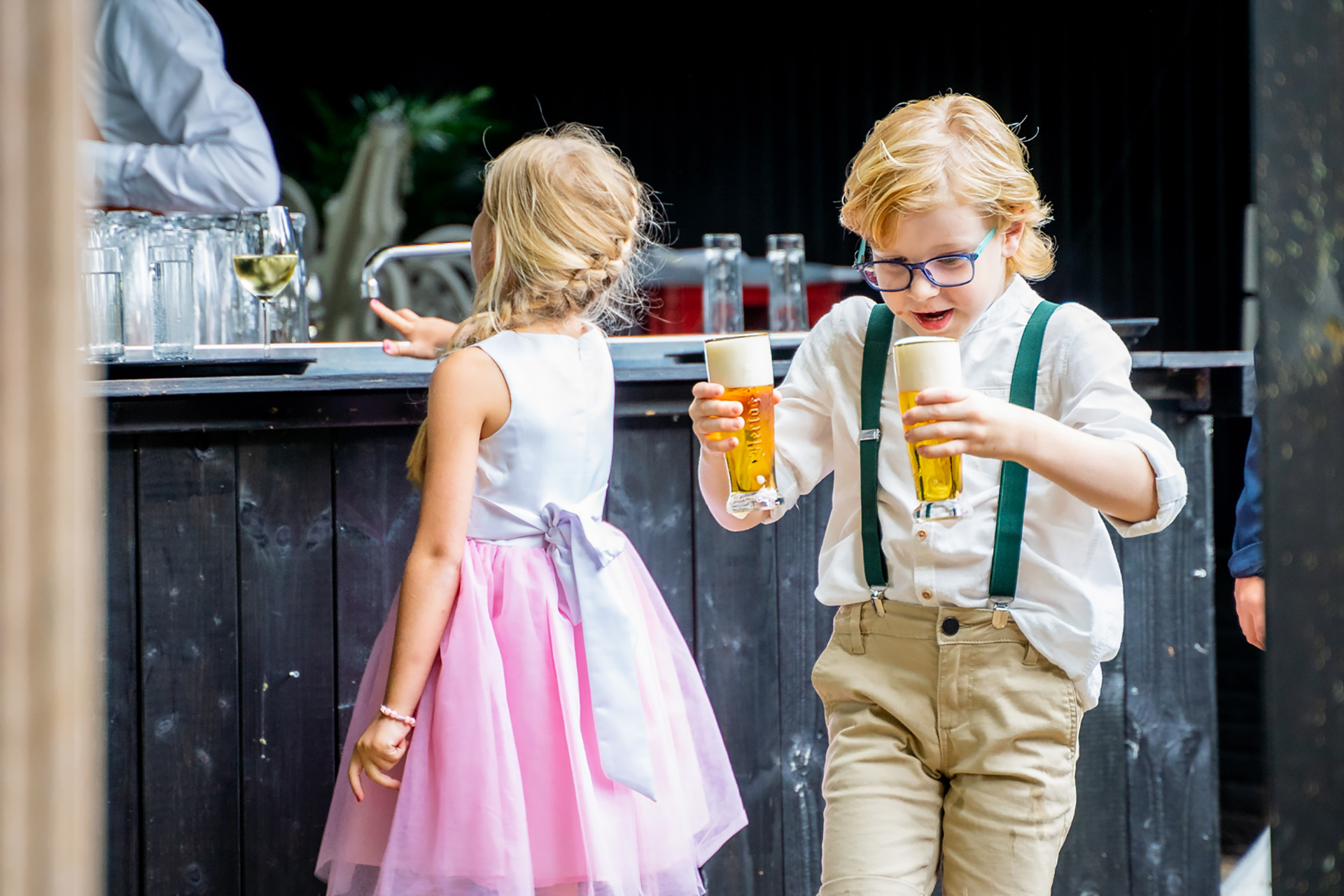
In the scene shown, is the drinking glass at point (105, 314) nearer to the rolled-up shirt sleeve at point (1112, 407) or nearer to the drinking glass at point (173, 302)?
the drinking glass at point (173, 302)

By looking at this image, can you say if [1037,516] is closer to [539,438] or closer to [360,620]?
[539,438]

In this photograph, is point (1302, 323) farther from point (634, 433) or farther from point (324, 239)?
point (324, 239)

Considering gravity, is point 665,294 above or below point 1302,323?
above

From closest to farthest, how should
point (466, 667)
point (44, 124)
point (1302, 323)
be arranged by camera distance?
1. point (44, 124)
2. point (1302, 323)
3. point (466, 667)

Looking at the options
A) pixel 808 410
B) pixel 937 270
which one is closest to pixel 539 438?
pixel 808 410

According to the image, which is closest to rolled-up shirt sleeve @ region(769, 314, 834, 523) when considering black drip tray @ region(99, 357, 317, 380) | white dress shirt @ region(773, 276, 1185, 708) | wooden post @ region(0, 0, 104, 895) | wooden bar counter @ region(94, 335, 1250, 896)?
white dress shirt @ region(773, 276, 1185, 708)

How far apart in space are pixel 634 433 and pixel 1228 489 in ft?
14.2

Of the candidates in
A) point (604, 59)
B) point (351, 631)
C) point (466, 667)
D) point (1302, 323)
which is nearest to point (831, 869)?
point (466, 667)

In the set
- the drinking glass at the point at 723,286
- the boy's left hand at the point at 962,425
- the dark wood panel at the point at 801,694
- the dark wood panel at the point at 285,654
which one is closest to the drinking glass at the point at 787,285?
the drinking glass at the point at 723,286

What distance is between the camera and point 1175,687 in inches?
87.4

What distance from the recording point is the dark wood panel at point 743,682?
215 cm

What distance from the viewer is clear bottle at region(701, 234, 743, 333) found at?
8.43 ft

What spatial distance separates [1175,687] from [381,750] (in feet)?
4.60

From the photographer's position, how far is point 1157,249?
575 cm
